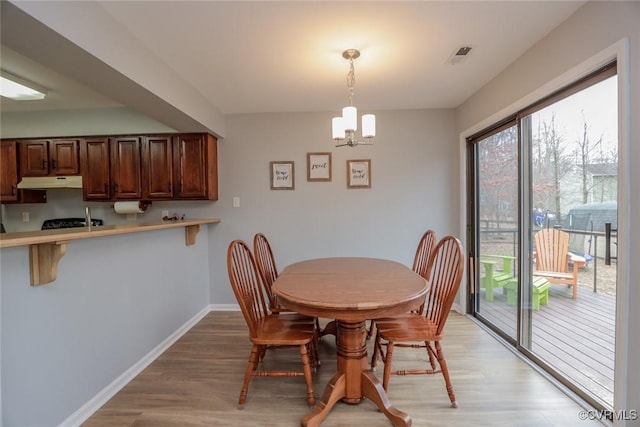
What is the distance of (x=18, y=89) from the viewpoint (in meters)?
2.40

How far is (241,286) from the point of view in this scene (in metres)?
1.77

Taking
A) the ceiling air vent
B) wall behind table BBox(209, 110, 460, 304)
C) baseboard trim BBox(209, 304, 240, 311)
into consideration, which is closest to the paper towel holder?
wall behind table BBox(209, 110, 460, 304)

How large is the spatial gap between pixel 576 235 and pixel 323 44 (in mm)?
2106

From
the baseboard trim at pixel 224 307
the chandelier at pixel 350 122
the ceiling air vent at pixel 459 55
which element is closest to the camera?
the chandelier at pixel 350 122

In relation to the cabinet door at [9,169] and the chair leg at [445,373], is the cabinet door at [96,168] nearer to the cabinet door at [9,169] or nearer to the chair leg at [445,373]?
the cabinet door at [9,169]

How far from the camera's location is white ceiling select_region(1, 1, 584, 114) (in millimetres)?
1597

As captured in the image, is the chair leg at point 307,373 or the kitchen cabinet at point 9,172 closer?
the chair leg at point 307,373

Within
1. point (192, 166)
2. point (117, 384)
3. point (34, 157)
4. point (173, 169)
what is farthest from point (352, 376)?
point (34, 157)

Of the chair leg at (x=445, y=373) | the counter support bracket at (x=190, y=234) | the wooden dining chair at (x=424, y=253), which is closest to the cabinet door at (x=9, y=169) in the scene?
the counter support bracket at (x=190, y=234)

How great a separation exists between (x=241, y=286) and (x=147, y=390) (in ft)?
3.19

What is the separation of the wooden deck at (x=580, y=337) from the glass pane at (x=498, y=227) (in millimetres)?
296

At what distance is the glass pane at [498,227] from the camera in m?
2.43

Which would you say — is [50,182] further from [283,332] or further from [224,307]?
[283,332]

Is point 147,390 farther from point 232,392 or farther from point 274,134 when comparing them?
point 274,134
